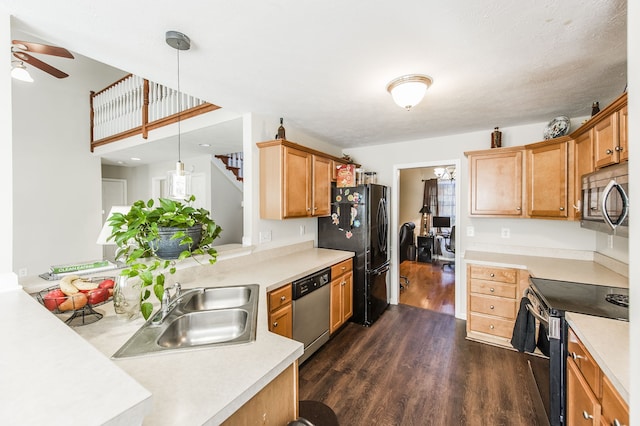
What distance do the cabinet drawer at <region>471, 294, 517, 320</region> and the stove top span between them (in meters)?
0.67

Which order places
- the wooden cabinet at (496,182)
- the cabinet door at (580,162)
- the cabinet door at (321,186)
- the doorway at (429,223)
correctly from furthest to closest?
the doorway at (429,223) < the cabinet door at (321,186) < the wooden cabinet at (496,182) < the cabinet door at (580,162)

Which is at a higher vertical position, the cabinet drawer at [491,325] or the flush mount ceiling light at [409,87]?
the flush mount ceiling light at [409,87]

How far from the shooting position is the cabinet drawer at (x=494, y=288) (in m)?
2.59

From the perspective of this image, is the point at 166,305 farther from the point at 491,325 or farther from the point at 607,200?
the point at 491,325

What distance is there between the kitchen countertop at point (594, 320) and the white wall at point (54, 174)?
562cm

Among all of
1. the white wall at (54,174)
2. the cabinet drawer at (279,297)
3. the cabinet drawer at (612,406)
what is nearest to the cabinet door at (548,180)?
the cabinet drawer at (612,406)

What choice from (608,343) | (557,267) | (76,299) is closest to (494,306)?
(557,267)

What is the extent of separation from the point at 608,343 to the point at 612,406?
269 millimetres

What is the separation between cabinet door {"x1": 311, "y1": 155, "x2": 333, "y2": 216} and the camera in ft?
10.2

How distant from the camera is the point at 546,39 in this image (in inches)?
58.4

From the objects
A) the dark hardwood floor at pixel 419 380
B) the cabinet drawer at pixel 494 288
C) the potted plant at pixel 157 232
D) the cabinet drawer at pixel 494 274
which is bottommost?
the dark hardwood floor at pixel 419 380

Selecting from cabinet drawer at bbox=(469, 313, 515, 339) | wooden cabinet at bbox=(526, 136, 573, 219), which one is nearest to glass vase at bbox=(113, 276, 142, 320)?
cabinet drawer at bbox=(469, 313, 515, 339)

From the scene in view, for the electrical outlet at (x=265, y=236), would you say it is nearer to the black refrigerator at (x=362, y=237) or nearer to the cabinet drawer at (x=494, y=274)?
the black refrigerator at (x=362, y=237)

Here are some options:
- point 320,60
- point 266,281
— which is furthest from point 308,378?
point 320,60
